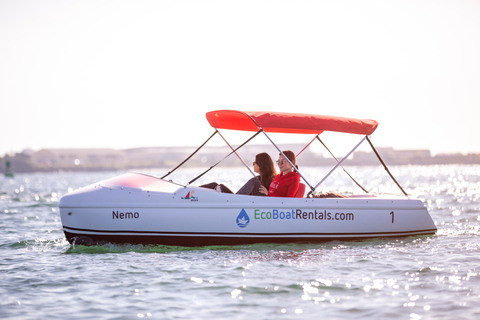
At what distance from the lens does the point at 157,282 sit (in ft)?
24.7

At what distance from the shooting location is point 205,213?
9.75 meters

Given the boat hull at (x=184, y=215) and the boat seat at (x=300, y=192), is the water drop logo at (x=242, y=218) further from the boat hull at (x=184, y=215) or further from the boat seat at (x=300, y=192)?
the boat seat at (x=300, y=192)

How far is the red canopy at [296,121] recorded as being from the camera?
10172 millimetres

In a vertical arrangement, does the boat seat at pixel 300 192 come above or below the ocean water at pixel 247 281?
above

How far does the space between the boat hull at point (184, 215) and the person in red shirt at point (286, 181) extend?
0.26 m

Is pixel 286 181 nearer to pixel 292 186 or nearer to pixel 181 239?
pixel 292 186

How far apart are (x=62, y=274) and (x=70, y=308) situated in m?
1.89

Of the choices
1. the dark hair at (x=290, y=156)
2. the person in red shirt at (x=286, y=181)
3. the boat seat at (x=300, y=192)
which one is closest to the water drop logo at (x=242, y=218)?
the person in red shirt at (x=286, y=181)

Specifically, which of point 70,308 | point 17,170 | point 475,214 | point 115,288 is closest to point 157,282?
point 115,288

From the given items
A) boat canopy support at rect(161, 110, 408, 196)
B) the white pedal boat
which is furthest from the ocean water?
boat canopy support at rect(161, 110, 408, 196)

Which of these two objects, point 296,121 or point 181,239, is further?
point 296,121

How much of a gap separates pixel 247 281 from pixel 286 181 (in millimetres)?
3169

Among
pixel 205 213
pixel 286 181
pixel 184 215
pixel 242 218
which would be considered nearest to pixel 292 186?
pixel 286 181

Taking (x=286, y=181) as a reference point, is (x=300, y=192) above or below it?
below
